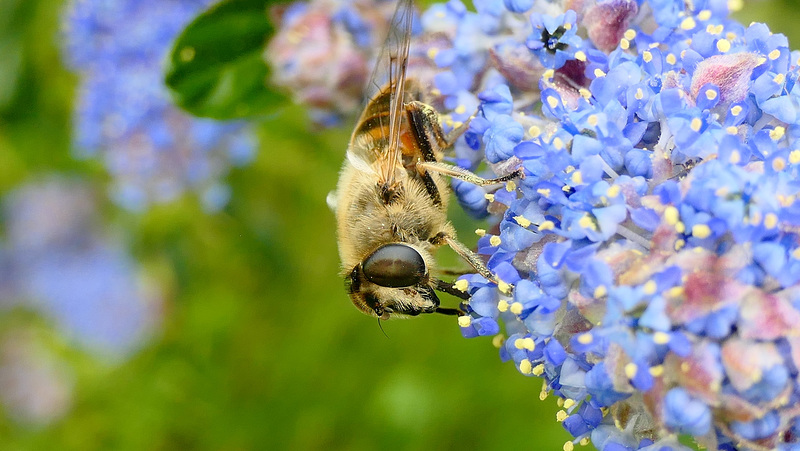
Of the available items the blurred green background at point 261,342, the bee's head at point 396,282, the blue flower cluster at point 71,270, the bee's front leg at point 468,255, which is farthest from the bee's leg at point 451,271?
the blue flower cluster at point 71,270

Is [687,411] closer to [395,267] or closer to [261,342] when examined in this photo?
[395,267]

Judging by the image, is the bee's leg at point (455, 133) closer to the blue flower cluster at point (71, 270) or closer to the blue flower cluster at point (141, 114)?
the blue flower cluster at point (141, 114)

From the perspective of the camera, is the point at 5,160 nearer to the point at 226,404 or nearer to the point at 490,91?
the point at 226,404

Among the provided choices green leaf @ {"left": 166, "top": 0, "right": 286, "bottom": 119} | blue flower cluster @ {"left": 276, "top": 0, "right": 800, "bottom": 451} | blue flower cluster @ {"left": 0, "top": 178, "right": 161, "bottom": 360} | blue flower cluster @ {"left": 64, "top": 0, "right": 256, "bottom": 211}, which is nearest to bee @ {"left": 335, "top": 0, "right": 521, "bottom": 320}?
blue flower cluster @ {"left": 276, "top": 0, "right": 800, "bottom": 451}

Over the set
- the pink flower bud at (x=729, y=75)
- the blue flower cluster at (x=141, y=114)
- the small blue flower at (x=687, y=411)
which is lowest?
the blue flower cluster at (x=141, y=114)

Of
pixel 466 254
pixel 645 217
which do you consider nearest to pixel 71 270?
pixel 466 254
